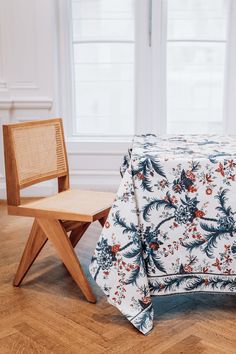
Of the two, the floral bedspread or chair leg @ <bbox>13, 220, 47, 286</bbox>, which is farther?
chair leg @ <bbox>13, 220, 47, 286</bbox>

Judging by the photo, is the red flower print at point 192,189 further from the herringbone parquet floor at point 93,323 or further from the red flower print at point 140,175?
the herringbone parquet floor at point 93,323

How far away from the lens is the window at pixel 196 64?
3891mm

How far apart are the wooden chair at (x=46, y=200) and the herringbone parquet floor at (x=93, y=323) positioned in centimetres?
11

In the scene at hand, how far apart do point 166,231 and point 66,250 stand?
51cm

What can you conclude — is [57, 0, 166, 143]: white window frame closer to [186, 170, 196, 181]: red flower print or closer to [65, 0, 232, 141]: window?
[65, 0, 232, 141]: window

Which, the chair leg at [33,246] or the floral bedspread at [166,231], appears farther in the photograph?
the chair leg at [33,246]

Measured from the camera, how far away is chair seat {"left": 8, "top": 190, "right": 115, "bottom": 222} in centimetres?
208

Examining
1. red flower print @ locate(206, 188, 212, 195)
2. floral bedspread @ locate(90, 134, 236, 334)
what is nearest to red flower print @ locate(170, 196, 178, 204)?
floral bedspread @ locate(90, 134, 236, 334)

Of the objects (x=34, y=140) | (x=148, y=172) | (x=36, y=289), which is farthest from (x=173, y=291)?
(x=34, y=140)

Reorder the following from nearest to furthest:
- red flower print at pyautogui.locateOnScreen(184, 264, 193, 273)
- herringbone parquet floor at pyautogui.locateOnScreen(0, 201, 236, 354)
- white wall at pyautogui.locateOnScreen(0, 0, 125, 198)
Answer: herringbone parquet floor at pyautogui.locateOnScreen(0, 201, 236, 354) < red flower print at pyautogui.locateOnScreen(184, 264, 193, 273) < white wall at pyautogui.locateOnScreen(0, 0, 125, 198)

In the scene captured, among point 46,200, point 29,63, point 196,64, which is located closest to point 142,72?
point 196,64

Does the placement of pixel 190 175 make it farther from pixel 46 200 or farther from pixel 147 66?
pixel 147 66

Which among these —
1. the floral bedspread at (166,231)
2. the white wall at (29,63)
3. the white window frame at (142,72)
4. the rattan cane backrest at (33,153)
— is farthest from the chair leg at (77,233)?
the white window frame at (142,72)

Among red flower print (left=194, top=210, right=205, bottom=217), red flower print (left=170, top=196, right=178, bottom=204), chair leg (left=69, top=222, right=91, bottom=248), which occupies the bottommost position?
chair leg (left=69, top=222, right=91, bottom=248)
